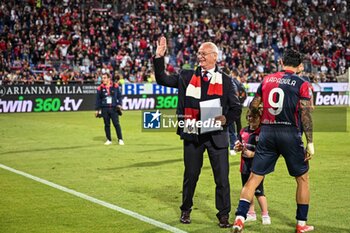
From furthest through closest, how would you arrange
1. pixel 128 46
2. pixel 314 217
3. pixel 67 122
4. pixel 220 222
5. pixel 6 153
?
pixel 128 46 < pixel 67 122 < pixel 6 153 < pixel 314 217 < pixel 220 222

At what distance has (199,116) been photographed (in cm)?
805

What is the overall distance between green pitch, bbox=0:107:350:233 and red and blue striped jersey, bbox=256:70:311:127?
4.57 ft

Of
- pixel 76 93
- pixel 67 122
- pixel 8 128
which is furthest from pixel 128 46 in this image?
pixel 8 128

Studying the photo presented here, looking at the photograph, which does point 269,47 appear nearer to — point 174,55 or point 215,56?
point 174,55

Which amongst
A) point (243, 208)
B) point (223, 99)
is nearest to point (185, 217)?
point (243, 208)

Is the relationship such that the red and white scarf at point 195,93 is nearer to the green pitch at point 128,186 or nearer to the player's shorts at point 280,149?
the player's shorts at point 280,149

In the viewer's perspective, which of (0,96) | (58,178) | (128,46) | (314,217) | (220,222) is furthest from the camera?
(128,46)

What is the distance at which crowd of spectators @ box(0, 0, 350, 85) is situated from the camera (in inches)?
1382

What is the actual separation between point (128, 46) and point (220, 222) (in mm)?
31014

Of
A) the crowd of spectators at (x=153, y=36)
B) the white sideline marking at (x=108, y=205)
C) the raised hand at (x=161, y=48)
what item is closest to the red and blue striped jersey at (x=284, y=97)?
the raised hand at (x=161, y=48)

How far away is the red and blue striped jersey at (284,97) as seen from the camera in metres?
7.36

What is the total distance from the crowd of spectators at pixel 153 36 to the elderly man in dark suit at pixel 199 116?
70.2 ft

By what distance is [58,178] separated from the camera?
11.9m

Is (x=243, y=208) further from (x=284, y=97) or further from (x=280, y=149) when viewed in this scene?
(x=284, y=97)
